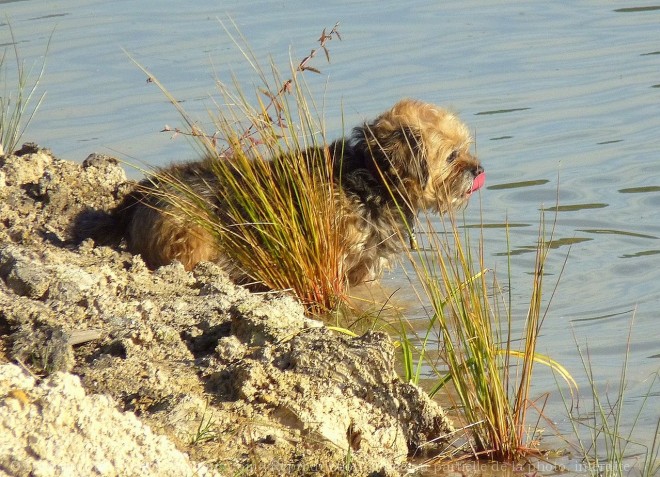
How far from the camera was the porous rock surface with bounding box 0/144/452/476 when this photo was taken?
3.49 metres

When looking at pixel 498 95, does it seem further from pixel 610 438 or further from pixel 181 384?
pixel 181 384

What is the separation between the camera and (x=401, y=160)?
6.90 m

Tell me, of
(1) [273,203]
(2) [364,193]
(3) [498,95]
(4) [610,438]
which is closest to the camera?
(4) [610,438]

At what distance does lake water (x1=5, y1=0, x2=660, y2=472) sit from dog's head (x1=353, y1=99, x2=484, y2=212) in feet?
0.79

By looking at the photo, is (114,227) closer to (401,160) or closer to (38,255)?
(38,255)

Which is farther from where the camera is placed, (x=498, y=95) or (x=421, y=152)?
(x=498, y=95)

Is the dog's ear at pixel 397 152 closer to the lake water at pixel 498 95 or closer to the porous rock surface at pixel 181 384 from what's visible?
the lake water at pixel 498 95

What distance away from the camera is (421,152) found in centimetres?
691

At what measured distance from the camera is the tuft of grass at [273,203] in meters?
6.18

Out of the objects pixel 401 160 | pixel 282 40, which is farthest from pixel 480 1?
pixel 401 160

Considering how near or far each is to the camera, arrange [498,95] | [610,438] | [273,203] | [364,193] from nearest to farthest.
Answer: [610,438] < [273,203] < [364,193] < [498,95]

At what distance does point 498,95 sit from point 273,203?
5365mm

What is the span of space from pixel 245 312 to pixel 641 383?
2095 mm

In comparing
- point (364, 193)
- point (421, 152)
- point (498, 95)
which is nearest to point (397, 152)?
point (421, 152)
